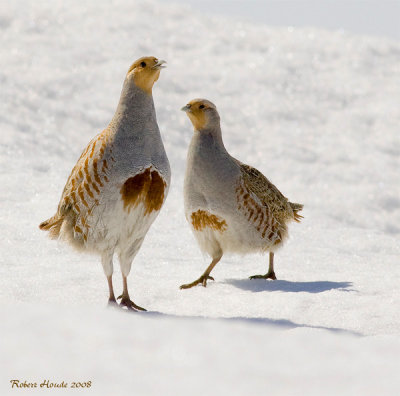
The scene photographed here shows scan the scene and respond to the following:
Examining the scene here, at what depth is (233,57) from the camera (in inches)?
640

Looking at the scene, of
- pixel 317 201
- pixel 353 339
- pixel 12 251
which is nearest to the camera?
pixel 353 339

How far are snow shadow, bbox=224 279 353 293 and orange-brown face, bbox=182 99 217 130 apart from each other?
142 cm

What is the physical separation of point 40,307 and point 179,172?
7860 millimetres

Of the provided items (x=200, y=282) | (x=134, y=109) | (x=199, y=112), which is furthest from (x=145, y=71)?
(x=200, y=282)

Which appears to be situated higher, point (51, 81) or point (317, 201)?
point (51, 81)

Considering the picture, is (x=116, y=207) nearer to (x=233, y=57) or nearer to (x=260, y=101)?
(x=260, y=101)

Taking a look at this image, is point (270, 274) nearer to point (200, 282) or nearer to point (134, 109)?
point (200, 282)

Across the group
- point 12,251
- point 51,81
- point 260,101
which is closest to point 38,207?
point 12,251

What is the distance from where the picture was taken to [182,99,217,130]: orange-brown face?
616 centimetres

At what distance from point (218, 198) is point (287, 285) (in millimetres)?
971

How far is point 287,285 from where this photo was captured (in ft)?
20.3

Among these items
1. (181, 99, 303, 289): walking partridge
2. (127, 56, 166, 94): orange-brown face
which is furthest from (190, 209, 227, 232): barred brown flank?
(127, 56, 166, 94): orange-brown face

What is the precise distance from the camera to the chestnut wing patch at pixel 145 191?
197 inches

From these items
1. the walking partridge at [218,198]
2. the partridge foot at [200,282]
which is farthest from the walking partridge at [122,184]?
the walking partridge at [218,198]
